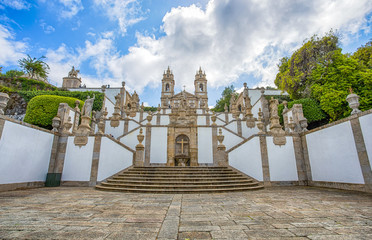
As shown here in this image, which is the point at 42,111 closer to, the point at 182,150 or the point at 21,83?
the point at 182,150

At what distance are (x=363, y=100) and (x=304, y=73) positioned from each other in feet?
19.1

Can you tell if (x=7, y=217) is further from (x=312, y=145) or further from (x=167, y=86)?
(x=167, y=86)

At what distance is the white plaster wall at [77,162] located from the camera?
33.5 ft

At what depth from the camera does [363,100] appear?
13922 millimetres

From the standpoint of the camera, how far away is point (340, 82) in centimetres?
1530

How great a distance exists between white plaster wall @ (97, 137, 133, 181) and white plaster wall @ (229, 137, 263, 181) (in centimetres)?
676

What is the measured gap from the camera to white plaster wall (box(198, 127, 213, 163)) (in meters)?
14.4

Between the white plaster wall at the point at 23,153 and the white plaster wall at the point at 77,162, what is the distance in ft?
3.04

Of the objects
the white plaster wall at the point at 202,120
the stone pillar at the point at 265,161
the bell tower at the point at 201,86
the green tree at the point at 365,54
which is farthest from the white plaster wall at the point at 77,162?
the bell tower at the point at 201,86

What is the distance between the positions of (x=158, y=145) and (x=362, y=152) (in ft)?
39.7

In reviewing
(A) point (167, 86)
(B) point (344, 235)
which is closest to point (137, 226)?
(B) point (344, 235)

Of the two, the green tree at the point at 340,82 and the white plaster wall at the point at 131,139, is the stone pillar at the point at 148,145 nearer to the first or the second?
the white plaster wall at the point at 131,139

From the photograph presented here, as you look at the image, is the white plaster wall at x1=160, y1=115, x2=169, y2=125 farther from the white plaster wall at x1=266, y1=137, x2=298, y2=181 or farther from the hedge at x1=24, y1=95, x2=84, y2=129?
the white plaster wall at x1=266, y1=137, x2=298, y2=181

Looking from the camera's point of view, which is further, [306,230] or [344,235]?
[306,230]
